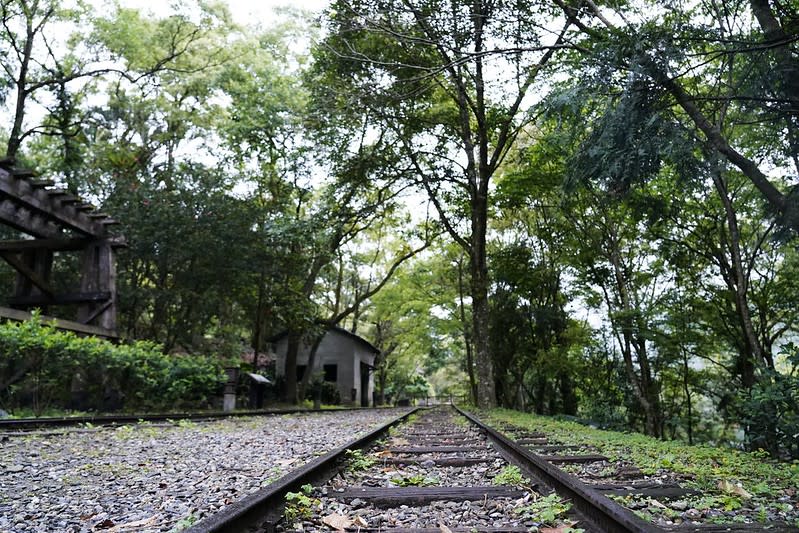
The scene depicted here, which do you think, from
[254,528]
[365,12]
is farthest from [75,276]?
[254,528]

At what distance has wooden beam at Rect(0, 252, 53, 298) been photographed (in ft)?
37.7

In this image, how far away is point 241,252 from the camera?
16219 millimetres

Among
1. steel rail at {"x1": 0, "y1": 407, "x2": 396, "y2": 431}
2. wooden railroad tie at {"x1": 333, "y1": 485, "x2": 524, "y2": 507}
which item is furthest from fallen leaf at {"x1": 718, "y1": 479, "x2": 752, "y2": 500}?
steel rail at {"x1": 0, "y1": 407, "x2": 396, "y2": 431}

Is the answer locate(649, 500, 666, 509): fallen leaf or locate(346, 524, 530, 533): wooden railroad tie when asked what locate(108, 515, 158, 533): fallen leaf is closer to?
locate(346, 524, 530, 533): wooden railroad tie

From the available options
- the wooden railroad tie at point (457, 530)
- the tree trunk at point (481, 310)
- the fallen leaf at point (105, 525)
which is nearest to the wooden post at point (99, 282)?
the tree trunk at point (481, 310)

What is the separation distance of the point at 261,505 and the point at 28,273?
1222 centimetres

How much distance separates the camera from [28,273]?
38.7ft

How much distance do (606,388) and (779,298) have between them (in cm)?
449

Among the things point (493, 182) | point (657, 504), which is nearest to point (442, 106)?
point (493, 182)

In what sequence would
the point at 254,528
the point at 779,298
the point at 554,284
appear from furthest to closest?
1. the point at 554,284
2. the point at 779,298
3. the point at 254,528

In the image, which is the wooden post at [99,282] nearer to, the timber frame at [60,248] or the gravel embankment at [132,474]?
the timber frame at [60,248]

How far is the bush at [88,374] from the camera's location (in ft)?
25.1

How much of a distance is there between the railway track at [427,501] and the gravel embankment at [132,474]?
0.31 metres

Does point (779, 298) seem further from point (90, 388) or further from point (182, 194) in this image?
point (182, 194)
